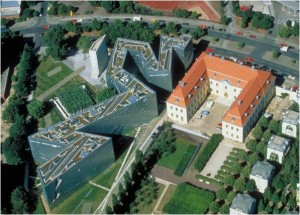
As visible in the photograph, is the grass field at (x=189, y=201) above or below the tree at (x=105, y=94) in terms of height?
below

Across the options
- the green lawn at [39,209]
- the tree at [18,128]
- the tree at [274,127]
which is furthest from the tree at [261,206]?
the tree at [18,128]

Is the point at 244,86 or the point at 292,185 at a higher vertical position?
the point at 244,86

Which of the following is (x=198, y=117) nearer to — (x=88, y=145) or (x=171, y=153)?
(x=171, y=153)

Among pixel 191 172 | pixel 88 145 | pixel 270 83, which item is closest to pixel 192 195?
pixel 191 172

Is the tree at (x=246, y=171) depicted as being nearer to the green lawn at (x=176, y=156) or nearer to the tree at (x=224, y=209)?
the tree at (x=224, y=209)

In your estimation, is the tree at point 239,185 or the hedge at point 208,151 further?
the hedge at point 208,151

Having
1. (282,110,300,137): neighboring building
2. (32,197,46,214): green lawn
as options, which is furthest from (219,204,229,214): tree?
(32,197,46,214): green lawn

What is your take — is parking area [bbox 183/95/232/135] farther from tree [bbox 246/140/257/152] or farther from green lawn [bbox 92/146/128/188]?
green lawn [bbox 92/146/128/188]
